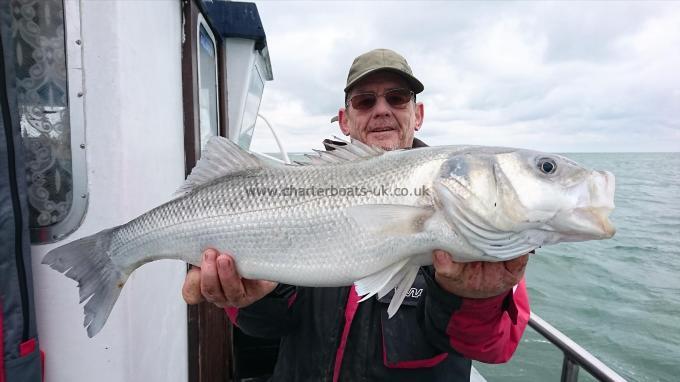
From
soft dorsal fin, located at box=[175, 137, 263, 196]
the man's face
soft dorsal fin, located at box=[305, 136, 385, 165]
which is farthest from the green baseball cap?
soft dorsal fin, located at box=[175, 137, 263, 196]

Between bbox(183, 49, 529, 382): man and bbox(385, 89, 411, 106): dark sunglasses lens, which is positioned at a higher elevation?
bbox(385, 89, 411, 106): dark sunglasses lens

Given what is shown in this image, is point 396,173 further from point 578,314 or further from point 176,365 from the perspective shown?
point 578,314

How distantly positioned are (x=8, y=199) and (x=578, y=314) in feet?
41.7

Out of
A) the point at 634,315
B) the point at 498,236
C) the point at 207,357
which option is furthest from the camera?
the point at 634,315

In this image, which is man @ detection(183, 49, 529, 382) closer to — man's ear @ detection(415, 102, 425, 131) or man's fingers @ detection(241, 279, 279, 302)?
man's fingers @ detection(241, 279, 279, 302)

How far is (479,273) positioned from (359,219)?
0.62m

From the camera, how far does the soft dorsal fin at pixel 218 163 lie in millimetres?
2125

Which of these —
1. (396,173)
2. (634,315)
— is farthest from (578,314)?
(396,173)

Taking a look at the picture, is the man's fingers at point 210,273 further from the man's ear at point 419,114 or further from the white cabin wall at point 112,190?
the man's ear at point 419,114

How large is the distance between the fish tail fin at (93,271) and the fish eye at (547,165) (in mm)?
2006

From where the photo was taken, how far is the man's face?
318 centimetres

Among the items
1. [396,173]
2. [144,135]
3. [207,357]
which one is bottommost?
[207,357]

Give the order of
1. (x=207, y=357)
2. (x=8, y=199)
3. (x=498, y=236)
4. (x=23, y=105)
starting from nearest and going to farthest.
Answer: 1. (x=8, y=199)
2. (x=498, y=236)
3. (x=23, y=105)
4. (x=207, y=357)

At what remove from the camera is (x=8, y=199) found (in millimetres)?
1562
